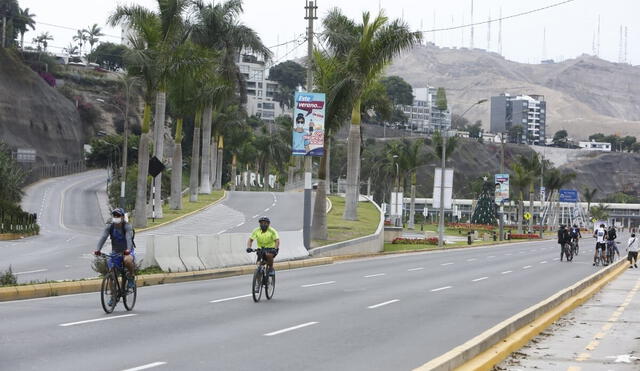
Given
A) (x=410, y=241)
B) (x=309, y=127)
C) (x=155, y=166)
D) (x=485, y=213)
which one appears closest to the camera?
(x=309, y=127)

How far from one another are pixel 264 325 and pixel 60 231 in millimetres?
45753

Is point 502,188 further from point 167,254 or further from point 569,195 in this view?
point 167,254

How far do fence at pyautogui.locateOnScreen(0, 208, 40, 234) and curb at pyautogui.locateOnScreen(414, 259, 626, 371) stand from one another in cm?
3528

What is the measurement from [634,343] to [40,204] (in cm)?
7822

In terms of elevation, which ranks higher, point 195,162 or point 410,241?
point 195,162

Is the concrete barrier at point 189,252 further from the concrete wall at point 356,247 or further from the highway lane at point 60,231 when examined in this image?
the concrete wall at point 356,247

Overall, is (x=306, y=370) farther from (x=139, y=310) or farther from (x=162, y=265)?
(x=162, y=265)

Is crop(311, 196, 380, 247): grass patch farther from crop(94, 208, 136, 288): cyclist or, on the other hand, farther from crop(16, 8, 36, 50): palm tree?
crop(16, 8, 36, 50): palm tree

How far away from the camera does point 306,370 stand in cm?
1109

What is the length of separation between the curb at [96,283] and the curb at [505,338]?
10.0 metres

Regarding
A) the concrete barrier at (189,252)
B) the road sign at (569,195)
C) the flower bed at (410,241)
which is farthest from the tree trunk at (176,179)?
the road sign at (569,195)

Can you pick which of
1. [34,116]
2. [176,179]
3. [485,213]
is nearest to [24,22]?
[34,116]

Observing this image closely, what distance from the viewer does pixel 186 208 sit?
6412 centimetres

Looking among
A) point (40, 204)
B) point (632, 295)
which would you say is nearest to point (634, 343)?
point (632, 295)
